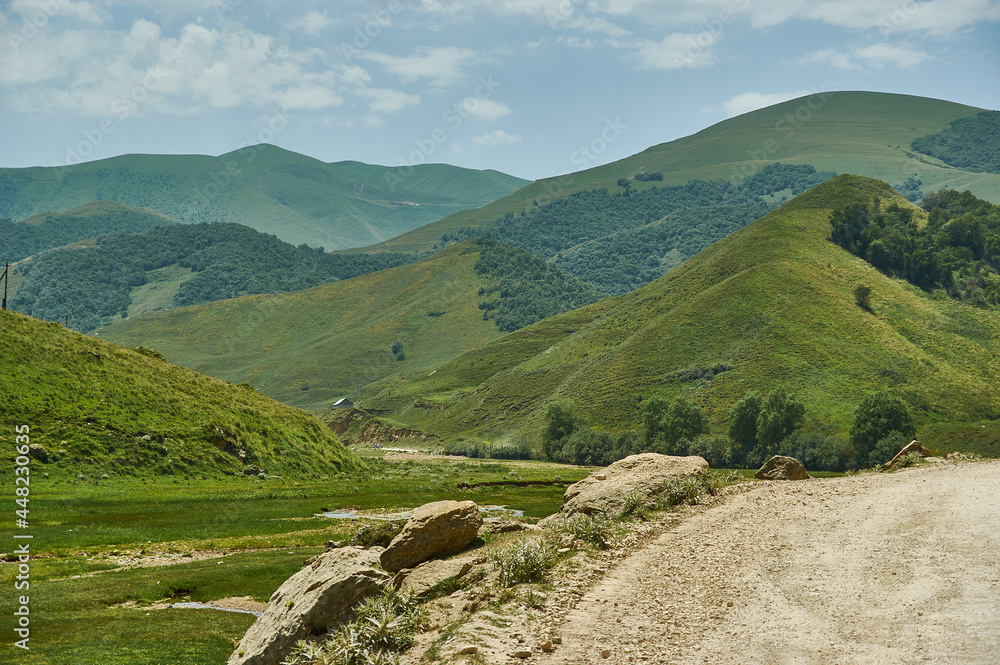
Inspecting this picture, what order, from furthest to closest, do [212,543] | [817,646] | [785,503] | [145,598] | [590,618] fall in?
[212,543]
[145,598]
[785,503]
[590,618]
[817,646]

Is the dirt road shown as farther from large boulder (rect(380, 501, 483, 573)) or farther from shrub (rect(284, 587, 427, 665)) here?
large boulder (rect(380, 501, 483, 573))

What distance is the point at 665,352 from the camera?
154750 millimetres

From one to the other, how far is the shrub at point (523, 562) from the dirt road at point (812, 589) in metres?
1.63

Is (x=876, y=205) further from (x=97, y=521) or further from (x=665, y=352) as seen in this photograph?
(x=97, y=521)

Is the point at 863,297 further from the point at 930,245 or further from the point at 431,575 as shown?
the point at 431,575

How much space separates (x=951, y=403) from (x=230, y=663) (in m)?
129

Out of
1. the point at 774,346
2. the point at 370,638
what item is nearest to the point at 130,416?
the point at 370,638

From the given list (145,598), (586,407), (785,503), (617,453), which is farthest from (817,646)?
(586,407)

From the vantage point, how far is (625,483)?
30.3 m

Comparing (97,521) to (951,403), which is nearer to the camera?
(97,521)

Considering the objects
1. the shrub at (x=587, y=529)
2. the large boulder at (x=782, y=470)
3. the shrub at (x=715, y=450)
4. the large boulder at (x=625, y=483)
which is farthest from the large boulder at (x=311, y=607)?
the shrub at (x=715, y=450)

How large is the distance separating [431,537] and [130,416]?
2408 inches

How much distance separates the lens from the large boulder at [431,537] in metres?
24.1

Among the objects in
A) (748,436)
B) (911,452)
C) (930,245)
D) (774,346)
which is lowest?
(748,436)
